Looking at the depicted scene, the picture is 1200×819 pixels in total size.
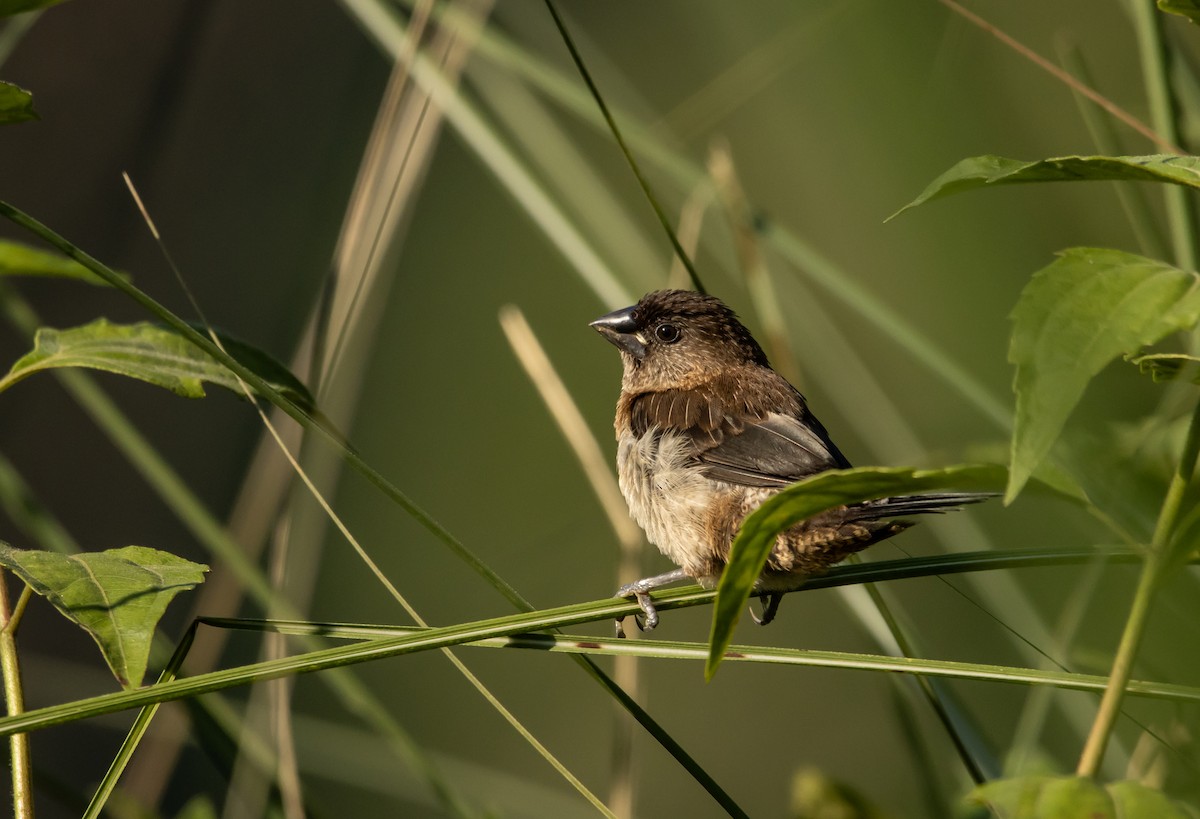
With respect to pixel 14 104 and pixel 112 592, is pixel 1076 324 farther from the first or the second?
pixel 14 104

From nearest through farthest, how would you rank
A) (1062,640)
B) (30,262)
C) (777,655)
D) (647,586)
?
(777,655)
(30,262)
(1062,640)
(647,586)

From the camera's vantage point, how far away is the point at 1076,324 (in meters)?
0.90

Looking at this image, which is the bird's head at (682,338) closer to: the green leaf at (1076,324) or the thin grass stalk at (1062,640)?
the thin grass stalk at (1062,640)

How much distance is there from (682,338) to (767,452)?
0.77 meters

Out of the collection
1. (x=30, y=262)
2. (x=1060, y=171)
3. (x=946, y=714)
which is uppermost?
(x=30, y=262)

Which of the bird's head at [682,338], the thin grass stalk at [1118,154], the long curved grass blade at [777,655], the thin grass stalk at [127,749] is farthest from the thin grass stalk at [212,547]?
the thin grass stalk at [1118,154]

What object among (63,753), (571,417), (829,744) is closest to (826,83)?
(571,417)

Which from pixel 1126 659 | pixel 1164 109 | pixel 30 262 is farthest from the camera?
pixel 1164 109

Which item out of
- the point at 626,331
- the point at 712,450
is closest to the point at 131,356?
the point at 712,450

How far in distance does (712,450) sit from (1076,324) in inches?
60.7

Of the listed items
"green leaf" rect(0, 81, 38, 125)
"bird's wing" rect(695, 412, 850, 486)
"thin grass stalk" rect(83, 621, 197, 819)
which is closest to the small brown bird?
"bird's wing" rect(695, 412, 850, 486)

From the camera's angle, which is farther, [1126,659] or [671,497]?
[671,497]

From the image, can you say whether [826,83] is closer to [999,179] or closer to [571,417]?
[571,417]

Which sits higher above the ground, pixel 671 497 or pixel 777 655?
pixel 671 497
